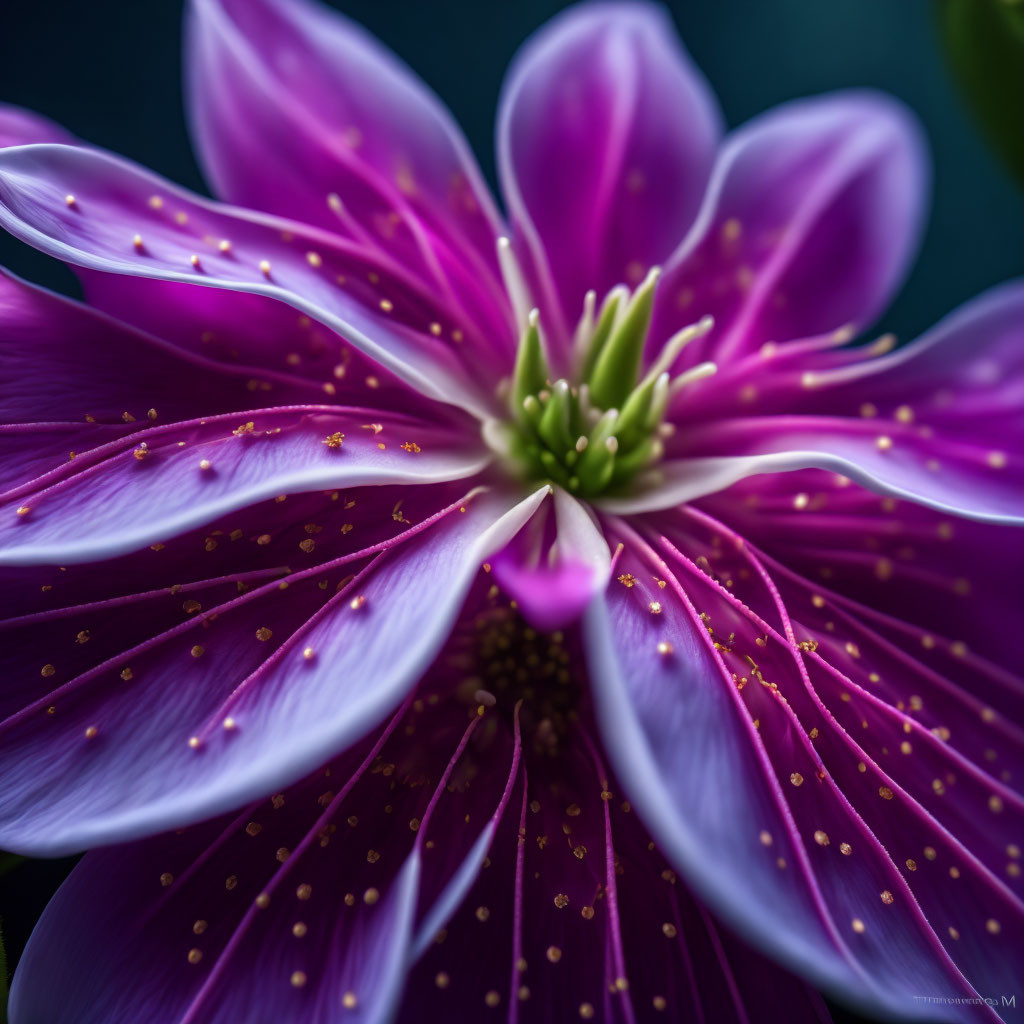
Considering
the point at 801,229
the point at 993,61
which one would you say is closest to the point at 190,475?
the point at 801,229

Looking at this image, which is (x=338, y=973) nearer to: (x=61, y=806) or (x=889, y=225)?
(x=61, y=806)

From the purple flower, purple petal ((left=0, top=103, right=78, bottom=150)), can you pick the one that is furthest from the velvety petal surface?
purple petal ((left=0, top=103, right=78, bottom=150))

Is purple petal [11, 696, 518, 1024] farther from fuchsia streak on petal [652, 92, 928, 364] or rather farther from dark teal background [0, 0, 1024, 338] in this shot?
dark teal background [0, 0, 1024, 338]

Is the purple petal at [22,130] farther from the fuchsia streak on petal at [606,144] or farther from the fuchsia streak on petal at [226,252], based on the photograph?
the fuchsia streak on petal at [606,144]

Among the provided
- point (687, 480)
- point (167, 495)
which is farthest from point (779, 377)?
point (167, 495)

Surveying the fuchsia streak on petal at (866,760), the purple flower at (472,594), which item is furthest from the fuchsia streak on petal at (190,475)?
the fuchsia streak on petal at (866,760)

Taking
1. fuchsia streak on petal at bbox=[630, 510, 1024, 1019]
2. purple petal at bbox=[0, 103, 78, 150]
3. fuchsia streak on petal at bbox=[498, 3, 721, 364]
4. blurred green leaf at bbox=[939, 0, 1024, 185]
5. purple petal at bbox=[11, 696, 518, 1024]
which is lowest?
fuchsia streak on petal at bbox=[630, 510, 1024, 1019]

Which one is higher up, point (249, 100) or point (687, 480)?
point (249, 100)
